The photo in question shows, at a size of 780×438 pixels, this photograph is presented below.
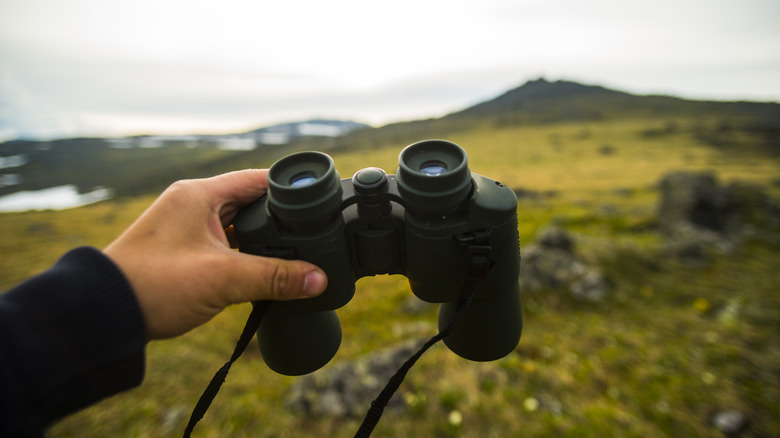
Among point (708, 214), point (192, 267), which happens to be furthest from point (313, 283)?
point (708, 214)

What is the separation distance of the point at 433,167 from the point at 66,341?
1843 millimetres

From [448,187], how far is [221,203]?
136 centimetres

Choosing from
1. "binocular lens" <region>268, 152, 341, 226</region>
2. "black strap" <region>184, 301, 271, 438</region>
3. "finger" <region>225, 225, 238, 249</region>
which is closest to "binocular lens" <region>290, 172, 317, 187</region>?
"binocular lens" <region>268, 152, 341, 226</region>

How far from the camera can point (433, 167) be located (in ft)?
6.76

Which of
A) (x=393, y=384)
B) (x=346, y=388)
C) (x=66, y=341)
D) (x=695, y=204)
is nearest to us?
(x=66, y=341)

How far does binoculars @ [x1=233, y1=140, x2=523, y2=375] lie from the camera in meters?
1.88

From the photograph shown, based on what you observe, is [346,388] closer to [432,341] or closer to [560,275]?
[432,341]

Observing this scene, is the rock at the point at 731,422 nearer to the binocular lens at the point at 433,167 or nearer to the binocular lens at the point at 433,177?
the binocular lens at the point at 433,177

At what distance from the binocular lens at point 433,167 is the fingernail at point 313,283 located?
87cm

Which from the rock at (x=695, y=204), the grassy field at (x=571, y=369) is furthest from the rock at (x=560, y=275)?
the rock at (x=695, y=204)

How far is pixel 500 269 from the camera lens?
2.15 m

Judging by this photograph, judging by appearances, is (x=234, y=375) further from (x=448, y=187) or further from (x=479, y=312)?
(x=448, y=187)

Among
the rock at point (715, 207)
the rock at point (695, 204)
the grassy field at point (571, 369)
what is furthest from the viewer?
the rock at point (695, 204)

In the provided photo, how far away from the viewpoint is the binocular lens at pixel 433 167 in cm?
203
